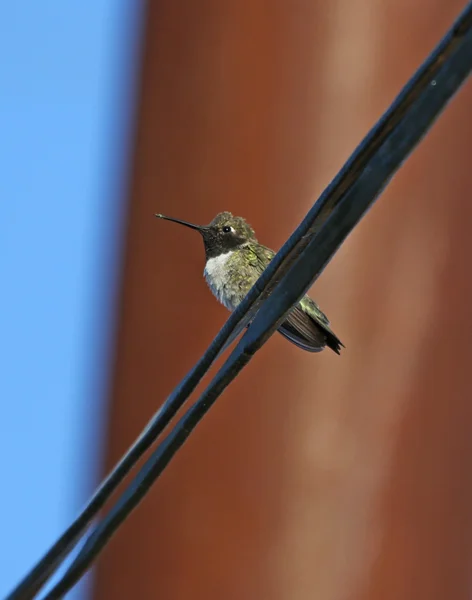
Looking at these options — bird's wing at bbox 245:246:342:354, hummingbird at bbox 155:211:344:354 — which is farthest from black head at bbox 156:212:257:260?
bird's wing at bbox 245:246:342:354

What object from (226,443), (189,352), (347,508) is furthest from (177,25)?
(347,508)

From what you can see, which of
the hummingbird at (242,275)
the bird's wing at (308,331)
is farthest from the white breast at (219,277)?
the bird's wing at (308,331)

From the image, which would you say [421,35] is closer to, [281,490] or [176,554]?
[281,490]

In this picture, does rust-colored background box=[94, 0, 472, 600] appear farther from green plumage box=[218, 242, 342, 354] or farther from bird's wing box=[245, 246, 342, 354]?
bird's wing box=[245, 246, 342, 354]

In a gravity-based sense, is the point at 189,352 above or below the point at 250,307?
below

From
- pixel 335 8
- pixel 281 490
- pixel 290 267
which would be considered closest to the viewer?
pixel 290 267

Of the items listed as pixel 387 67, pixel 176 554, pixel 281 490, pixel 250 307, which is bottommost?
pixel 176 554

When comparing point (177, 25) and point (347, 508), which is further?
point (177, 25)
